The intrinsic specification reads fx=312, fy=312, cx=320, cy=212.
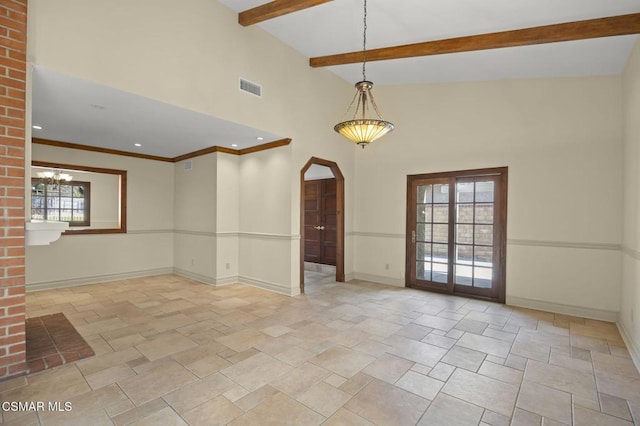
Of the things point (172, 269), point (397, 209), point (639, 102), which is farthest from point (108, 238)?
point (639, 102)

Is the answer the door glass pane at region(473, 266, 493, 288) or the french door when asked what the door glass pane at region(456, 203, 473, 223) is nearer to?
the french door

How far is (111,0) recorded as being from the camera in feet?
10.6

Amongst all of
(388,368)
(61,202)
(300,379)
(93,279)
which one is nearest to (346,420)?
(300,379)

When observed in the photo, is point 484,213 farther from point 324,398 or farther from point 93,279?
point 93,279

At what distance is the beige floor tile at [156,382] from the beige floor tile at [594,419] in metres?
2.95

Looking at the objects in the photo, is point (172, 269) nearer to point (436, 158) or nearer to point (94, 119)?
point (94, 119)

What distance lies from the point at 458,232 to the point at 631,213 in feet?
7.26

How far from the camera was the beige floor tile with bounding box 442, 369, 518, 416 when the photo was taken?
7.79ft

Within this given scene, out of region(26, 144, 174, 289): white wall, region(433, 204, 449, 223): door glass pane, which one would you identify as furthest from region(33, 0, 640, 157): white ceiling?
region(433, 204, 449, 223): door glass pane

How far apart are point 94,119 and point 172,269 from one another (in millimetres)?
3899

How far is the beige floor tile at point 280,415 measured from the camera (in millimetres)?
2133

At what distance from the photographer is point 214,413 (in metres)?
2.22

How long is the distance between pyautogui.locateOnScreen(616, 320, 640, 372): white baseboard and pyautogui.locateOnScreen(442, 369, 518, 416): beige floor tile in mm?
1477

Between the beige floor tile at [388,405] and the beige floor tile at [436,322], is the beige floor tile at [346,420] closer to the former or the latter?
the beige floor tile at [388,405]
